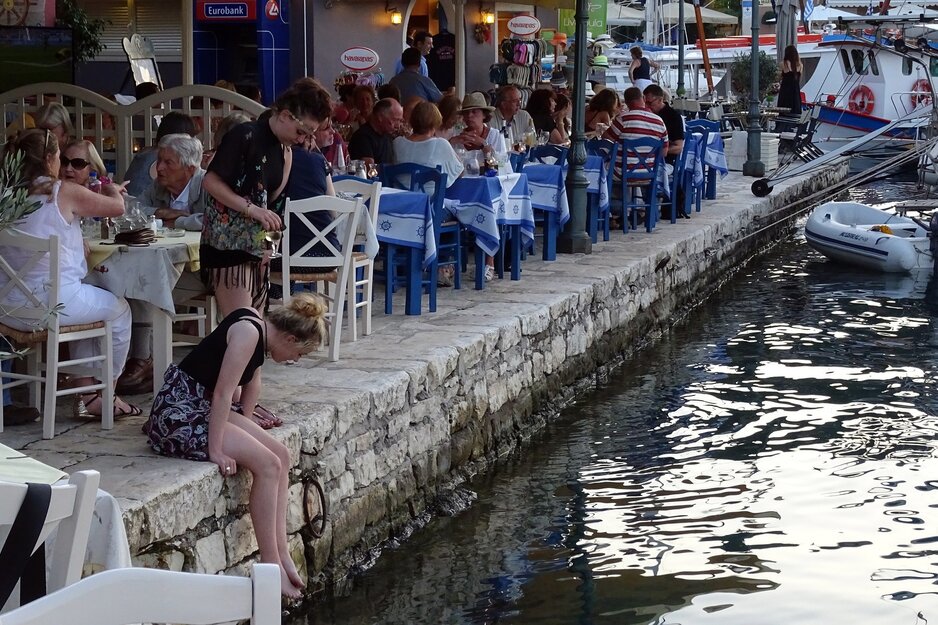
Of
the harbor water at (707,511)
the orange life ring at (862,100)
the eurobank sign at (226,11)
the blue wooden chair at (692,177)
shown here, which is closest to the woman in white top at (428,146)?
the harbor water at (707,511)

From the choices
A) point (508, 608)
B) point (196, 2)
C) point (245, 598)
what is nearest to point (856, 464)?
point (508, 608)

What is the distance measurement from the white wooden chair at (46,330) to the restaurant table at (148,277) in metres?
0.30

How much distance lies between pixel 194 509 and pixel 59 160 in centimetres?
187

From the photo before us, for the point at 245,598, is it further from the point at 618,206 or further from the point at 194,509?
the point at 618,206

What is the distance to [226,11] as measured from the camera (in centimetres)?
1734

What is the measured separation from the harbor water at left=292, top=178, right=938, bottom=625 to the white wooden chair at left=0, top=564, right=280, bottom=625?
2981mm

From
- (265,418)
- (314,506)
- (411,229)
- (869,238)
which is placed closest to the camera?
(265,418)

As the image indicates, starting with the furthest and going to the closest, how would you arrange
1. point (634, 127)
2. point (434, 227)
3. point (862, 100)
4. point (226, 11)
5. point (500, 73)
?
A: point (862, 100) → point (500, 73) → point (226, 11) → point (634, 127) → point (434, 227)

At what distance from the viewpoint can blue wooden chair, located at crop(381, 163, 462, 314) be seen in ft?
26.9

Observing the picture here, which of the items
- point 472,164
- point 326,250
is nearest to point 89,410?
point 326,250

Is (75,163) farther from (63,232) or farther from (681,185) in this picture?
(681,185)

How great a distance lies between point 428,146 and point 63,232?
3.88m

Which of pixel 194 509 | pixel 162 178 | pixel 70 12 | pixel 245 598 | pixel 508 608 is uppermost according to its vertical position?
pixel 70 12

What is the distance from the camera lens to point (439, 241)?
888cm
